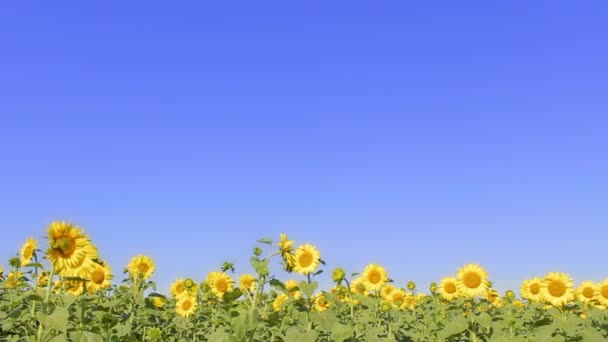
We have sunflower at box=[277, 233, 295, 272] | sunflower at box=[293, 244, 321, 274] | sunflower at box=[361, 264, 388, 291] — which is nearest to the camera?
sunflower at box=[277, 233, 295, 272]

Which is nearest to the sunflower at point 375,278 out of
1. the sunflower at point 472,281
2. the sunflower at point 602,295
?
the sunflower at point 472,281

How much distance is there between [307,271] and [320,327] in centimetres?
178

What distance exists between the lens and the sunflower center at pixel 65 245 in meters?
6.05

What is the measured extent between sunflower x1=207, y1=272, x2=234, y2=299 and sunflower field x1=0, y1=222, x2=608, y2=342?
0.06 feet

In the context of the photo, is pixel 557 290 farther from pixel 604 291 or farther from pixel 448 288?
pixel 448 288

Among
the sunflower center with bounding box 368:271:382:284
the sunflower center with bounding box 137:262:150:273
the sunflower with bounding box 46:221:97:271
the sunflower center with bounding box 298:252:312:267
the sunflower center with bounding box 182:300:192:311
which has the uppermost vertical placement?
the sunflower center with bounding box 368:271:382:284

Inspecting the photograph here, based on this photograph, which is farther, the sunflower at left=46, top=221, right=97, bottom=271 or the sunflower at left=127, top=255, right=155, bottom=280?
the sunflower at left=127, top=255, right=155, bottom=280

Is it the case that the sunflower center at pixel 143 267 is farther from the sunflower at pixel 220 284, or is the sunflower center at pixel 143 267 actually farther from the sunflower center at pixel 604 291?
the sunflower center at pixel 604 291

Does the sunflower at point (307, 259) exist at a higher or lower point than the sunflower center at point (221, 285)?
lower

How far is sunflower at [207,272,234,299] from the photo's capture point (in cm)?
1207

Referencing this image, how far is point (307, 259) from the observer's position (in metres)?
9.27

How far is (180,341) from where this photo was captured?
10.6 metres

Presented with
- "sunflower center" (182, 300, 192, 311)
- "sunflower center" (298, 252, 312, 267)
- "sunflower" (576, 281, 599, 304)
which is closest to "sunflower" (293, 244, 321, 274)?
"sunflower center" (298, 252, 312, 267)

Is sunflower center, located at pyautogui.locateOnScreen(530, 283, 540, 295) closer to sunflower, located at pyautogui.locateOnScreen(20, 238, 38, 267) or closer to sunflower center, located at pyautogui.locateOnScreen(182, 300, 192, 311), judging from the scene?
sunflower center, located at pyautogui.locateOnScreen(182, 300, 192, 311)
